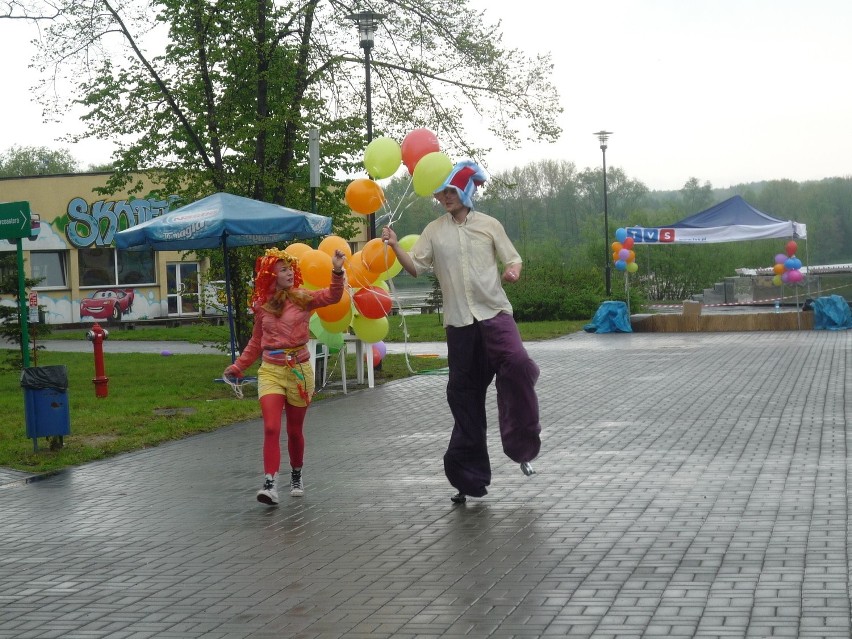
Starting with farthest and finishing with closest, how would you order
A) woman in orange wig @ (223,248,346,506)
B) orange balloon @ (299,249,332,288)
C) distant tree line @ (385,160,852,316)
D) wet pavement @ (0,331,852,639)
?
distant tree line @ (385,160,852,316)
orange balloon @ (299,249,332,288)
woman in orange wig @ (223,248,346,506)
wet pavement @ (0,331,852,639)

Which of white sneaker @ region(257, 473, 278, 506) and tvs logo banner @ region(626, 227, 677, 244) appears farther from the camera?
tvs logo banner @ region(626, 227, 677, 244)

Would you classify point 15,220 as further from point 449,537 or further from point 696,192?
point 696,192

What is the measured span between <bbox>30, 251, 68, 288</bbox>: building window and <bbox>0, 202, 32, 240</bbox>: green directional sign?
33.1m

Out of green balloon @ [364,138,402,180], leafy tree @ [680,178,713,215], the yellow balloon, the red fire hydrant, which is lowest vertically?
the red fire hydrant

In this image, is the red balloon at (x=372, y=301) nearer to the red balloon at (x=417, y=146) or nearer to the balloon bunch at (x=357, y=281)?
the balloon bunch at (x=357, y=281)

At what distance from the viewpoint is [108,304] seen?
44406mm

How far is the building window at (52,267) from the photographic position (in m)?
45.1

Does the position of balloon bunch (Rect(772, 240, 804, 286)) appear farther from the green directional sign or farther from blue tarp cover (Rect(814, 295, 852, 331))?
the green directional sign

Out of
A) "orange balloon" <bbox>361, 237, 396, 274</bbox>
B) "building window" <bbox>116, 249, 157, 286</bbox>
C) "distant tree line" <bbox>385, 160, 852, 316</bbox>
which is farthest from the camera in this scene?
"distant tree line" <bbox>385, 160, 852, 316</bbox>

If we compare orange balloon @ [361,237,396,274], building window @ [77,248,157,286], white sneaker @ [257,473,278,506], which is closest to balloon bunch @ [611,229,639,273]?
orange balloon @ [361,237,396,274]

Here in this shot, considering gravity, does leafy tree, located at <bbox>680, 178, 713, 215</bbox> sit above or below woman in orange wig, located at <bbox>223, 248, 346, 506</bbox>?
above

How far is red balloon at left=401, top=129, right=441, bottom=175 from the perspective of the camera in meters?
10.7

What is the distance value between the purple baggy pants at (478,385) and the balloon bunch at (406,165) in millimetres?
2135

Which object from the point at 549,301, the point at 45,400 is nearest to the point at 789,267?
the point at 549,301
